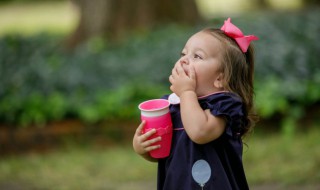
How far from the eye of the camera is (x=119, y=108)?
18.9 feet

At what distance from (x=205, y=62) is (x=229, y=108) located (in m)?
0.26

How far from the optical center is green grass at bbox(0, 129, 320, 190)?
4.57 m

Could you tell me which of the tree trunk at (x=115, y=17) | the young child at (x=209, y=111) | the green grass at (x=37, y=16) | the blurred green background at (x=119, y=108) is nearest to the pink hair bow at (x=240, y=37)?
the young child at (x=209, y=111)

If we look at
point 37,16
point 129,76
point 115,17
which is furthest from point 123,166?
point 37,16

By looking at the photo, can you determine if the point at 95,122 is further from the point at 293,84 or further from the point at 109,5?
the point at 109,5

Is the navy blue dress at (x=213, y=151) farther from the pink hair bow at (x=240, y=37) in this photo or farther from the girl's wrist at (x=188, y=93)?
the pink hair bow at (x=240, y=37)

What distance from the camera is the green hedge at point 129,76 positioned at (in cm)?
563

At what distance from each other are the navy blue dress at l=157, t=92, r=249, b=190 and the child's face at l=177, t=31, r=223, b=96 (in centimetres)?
5

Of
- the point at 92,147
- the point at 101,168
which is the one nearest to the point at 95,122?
the point at 92,147

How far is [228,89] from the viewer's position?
262 cm

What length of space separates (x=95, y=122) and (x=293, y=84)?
2.17 m

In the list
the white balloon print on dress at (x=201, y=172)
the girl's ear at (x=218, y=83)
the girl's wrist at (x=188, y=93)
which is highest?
the girl's ear at (x=218, y=83)

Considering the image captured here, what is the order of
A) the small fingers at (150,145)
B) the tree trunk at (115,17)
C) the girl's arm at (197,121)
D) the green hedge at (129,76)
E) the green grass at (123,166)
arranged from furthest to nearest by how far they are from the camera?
the tree trunk at (115,17), the green hedge at (129,76), the green grass at (123,166), the small fingers at (150,145), the girl's arm at (197,121)

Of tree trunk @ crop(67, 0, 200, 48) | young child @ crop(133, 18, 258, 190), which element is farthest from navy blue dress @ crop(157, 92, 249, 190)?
tree trunk @ crop(67, 0, 200, 48)
